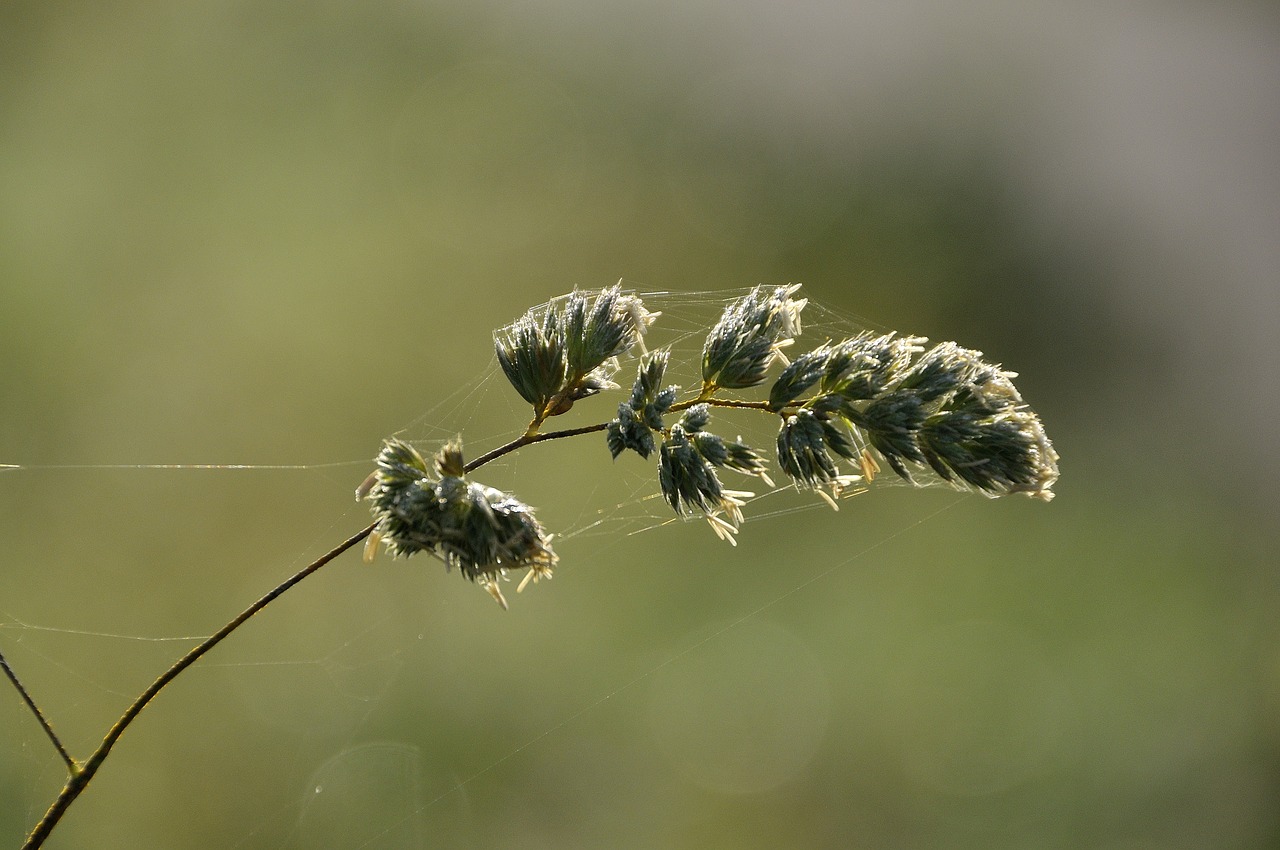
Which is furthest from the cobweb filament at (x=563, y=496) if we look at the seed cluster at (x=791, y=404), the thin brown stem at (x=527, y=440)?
the thin brown stem at (x=527, y=440)

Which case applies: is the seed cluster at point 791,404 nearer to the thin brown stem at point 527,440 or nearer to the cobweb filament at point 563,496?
the thin brown stem at point 527,440

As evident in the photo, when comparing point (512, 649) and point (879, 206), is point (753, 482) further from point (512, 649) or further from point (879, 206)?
point (879, 206)

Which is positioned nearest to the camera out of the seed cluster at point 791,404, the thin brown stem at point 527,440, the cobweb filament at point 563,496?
the thin brown stem at point 527,440

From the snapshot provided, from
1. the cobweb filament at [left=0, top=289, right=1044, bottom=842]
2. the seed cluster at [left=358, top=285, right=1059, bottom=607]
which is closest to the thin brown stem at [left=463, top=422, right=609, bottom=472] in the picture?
the seed cluster at [left=358, top=285, right=1059, bottom=607]

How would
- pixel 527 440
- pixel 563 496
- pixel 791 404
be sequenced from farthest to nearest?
pixel 563 496, pixel 791 404, pixel 527 440

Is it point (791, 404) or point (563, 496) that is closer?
point (791, 404)

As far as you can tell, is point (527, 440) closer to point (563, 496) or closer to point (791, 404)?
point (791, 404)

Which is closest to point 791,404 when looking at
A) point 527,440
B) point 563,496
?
point 527,440

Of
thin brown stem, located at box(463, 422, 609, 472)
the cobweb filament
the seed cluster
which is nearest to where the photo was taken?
thin brown stem, located at box(463, 422, 609, 472)

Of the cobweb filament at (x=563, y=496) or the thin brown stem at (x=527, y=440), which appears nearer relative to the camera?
the thin brown stem at (x=527, y=440)

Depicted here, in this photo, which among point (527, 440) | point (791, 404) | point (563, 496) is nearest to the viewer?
point (527, 440)

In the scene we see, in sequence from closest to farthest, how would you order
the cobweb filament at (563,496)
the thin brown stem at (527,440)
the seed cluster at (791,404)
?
1. the thin brown stem at (527,440)
2. the seed cluster at (791,404)
3. the cobweb filament at (563,496)

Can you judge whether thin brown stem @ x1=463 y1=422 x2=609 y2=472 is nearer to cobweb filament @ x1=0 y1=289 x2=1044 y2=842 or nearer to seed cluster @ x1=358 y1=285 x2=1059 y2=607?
seed cluster @ x1=358 y1=285 x2=1059 y2=607
